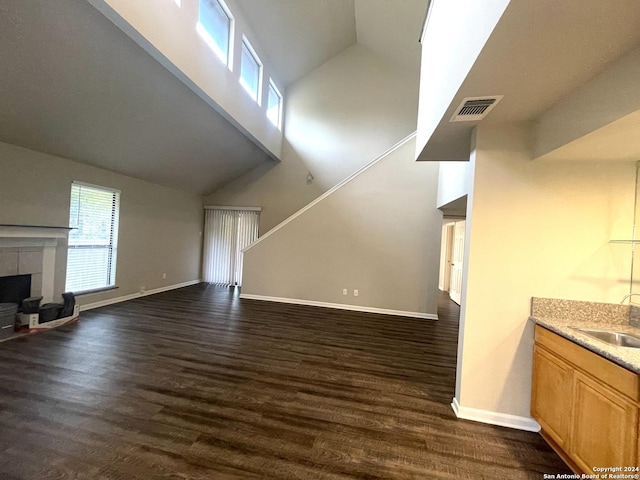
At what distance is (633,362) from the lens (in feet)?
4.37

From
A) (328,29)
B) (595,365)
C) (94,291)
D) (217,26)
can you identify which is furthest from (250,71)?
(595,365)

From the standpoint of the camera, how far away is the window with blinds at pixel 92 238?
4543 mm

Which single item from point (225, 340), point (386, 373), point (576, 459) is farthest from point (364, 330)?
point (576, 459)

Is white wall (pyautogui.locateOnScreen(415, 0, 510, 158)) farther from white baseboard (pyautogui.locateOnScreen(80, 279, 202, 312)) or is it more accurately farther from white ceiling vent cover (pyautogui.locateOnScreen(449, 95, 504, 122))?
white baseboard (pyautogui.locateOnScreen(80, 279, 202, 312))

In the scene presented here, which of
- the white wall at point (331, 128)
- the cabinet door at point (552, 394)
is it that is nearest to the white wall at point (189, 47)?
the white wall at point (331, 128)

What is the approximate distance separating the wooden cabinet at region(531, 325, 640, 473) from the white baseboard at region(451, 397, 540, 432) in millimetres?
104

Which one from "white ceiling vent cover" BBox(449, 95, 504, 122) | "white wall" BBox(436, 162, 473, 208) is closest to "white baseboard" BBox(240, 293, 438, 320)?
"white wall" BBox(436, 162, 473, 208)

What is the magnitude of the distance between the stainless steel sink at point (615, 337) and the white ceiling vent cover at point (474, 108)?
1688mm

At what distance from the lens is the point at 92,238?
4.85 meters

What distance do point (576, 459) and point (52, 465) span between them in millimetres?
3209

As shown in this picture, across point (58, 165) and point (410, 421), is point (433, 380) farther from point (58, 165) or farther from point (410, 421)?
point (58, 165)

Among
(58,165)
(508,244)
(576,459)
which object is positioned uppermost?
(58,165)

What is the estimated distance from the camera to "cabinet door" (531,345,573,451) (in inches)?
69.5

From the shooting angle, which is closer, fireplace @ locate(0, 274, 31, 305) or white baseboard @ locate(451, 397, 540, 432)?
white baseboard @ locate(451, 397, 540, 432)
